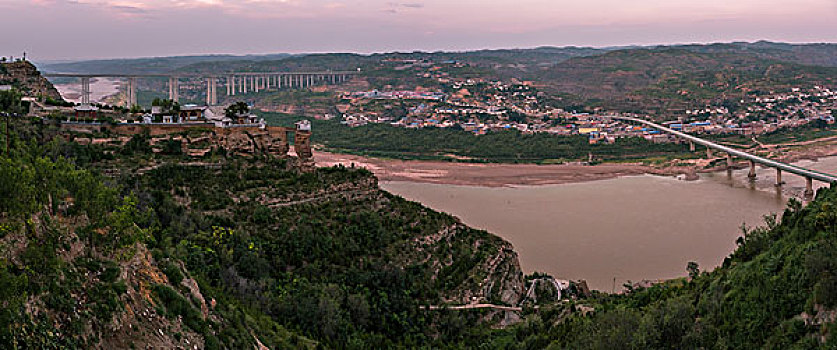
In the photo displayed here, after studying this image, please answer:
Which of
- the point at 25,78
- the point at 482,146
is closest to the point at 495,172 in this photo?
the point at 482,146

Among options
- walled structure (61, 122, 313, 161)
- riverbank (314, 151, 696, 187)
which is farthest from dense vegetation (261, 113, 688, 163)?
walled structure (61, 122, 313, 161)


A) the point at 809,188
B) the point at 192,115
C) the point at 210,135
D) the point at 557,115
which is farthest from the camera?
the point at 557,115

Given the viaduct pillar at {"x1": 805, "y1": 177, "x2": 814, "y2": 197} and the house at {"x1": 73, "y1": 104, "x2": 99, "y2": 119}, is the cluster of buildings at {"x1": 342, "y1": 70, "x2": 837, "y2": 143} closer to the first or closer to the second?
the viaduct pillar at {"x1": 805, "y1": 177, "x2": 814, "y2": 197}

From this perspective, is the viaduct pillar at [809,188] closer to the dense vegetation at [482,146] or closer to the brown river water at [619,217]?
the brown river water at [619,217]

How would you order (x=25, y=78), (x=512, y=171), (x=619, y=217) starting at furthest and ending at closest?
(x=512, y=171)
(x=619, y=217)
(x=25, y=78)

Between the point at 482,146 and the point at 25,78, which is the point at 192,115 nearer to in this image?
the point at 25,78

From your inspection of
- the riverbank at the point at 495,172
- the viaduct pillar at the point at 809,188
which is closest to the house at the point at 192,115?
the riverbank at the point at 495,172

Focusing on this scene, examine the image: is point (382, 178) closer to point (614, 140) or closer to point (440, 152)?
point (440, 152)
